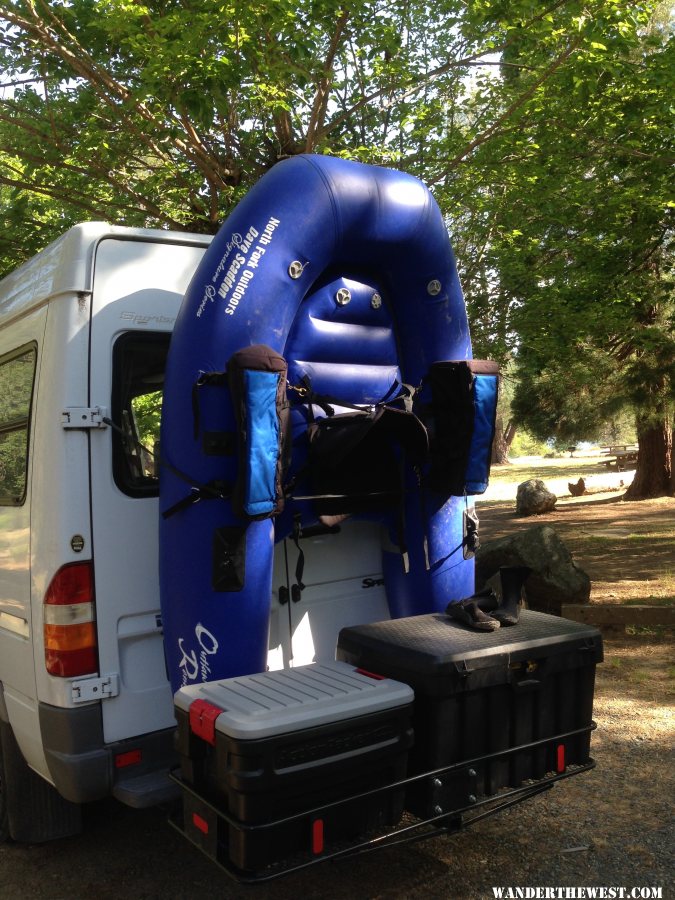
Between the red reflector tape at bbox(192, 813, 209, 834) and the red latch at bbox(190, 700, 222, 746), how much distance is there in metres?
0.28

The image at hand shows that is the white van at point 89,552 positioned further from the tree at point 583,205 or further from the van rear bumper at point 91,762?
the tree at point 583,205

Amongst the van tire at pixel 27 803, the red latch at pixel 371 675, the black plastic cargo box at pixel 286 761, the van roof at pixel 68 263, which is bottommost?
the van tire at pixel 27 803

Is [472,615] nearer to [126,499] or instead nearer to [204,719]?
[204,719]

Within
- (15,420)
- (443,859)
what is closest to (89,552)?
(15,420)

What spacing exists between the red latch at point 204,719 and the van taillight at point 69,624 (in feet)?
2.13

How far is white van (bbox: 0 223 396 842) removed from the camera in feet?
10.2

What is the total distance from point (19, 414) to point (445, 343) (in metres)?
1.93

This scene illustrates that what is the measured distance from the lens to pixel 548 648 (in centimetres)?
304

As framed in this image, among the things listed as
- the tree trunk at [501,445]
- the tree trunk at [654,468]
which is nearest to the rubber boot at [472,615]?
the tree trunk at [654,468]

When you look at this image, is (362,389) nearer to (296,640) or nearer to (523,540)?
(296,640)

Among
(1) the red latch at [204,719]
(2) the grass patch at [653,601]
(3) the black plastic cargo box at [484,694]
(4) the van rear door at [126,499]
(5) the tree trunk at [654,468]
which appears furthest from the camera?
(5) the tree trunk at [654,468]

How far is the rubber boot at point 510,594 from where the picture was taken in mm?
3221

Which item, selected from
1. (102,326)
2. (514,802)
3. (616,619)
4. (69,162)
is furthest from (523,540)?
(69,162)

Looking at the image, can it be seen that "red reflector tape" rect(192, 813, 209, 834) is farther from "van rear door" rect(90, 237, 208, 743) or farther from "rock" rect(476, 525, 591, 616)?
"rock" rect(476, 525, 591, 616)
